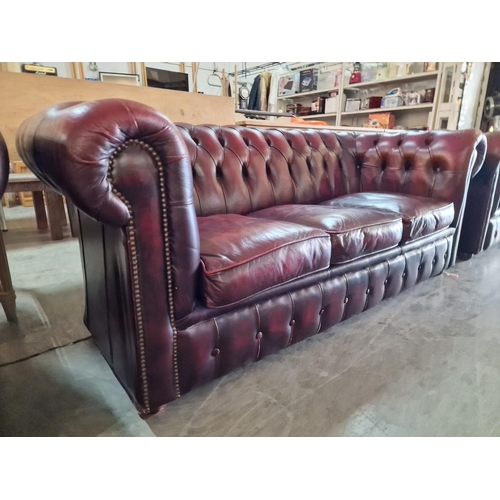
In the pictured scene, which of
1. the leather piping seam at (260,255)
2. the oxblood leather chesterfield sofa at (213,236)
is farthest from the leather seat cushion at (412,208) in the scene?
the leather piping seam at (260,255)

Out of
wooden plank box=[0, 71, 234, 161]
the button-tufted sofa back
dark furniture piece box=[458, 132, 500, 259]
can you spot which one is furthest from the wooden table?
dark furniture piece box=[458, 132, 500, 259]

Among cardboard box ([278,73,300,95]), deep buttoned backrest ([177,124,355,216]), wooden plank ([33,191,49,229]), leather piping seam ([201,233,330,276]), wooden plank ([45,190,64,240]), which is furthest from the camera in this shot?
cardboard box ([278,73,300,95])

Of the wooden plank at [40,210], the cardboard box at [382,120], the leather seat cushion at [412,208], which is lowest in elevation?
the wooden plank at [40,210]

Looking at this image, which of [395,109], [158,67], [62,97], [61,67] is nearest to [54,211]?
[62,97]

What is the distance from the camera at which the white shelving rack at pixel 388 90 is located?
4.15 m

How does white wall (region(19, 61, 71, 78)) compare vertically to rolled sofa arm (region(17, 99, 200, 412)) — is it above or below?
above

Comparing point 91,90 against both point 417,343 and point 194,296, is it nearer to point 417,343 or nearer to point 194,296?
point 194,296

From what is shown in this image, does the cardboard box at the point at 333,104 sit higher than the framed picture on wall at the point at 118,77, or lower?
lower

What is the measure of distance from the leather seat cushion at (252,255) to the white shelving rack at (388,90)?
389 centimetres

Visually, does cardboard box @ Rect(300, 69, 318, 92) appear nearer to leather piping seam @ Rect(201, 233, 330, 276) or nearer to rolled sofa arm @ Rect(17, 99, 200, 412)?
leather piping seam @ Rect(201, 233, 330, 276)

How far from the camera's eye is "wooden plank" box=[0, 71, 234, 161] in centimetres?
185

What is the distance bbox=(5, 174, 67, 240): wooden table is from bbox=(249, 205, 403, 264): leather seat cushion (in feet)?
5.86

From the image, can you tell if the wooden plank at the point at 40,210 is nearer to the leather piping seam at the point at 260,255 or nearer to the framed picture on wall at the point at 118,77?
the leather piping seam at the point at 260,255
